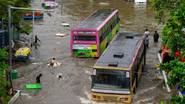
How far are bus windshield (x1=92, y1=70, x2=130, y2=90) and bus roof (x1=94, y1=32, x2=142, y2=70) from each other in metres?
0.29

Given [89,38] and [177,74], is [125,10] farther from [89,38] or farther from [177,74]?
[177,74]

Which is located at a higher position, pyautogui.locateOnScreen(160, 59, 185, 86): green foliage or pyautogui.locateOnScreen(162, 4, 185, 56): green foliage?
pyautogui.locateOnScreen(162, 4, 185, 56): green foliage

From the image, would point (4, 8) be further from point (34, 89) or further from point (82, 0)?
point (82, 0)

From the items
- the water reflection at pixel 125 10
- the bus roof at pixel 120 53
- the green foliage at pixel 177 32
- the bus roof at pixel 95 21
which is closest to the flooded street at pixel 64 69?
the water reflection at pixel 125 10

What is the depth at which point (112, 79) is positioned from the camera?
967 inches

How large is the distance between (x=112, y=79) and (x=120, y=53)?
2.95m

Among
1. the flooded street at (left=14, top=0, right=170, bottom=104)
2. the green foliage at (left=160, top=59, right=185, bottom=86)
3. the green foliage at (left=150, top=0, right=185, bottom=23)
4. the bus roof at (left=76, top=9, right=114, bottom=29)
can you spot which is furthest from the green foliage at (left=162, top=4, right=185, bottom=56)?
the bus roof at (left=76, top=9, right=114, bottom=29)

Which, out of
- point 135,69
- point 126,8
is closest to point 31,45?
point 135,69

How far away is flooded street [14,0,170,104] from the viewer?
27.1 meters

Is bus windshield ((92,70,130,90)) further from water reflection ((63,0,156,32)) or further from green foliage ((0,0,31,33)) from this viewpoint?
water reflection ((63,0,156,32))

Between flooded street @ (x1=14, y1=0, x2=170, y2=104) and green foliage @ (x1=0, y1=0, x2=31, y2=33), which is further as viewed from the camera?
green foliage @ (x1=0, y1=0, x2=31, y2=33)

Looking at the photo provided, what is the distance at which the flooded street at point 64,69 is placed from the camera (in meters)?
27.1

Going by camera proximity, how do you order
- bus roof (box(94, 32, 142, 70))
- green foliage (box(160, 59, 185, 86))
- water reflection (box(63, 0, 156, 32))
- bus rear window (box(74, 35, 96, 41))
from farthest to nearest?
1. water reflection (box(63, 0, 156, 32))
2. bus rear window (box(74, 35, 96, 41))
3. bus roof (box(94, 32, 142, 70))
4. green foliage (box(160, 59, 185, 86))

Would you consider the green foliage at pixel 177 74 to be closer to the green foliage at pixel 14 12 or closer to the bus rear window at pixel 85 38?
the green foliage at pixel 14 12
